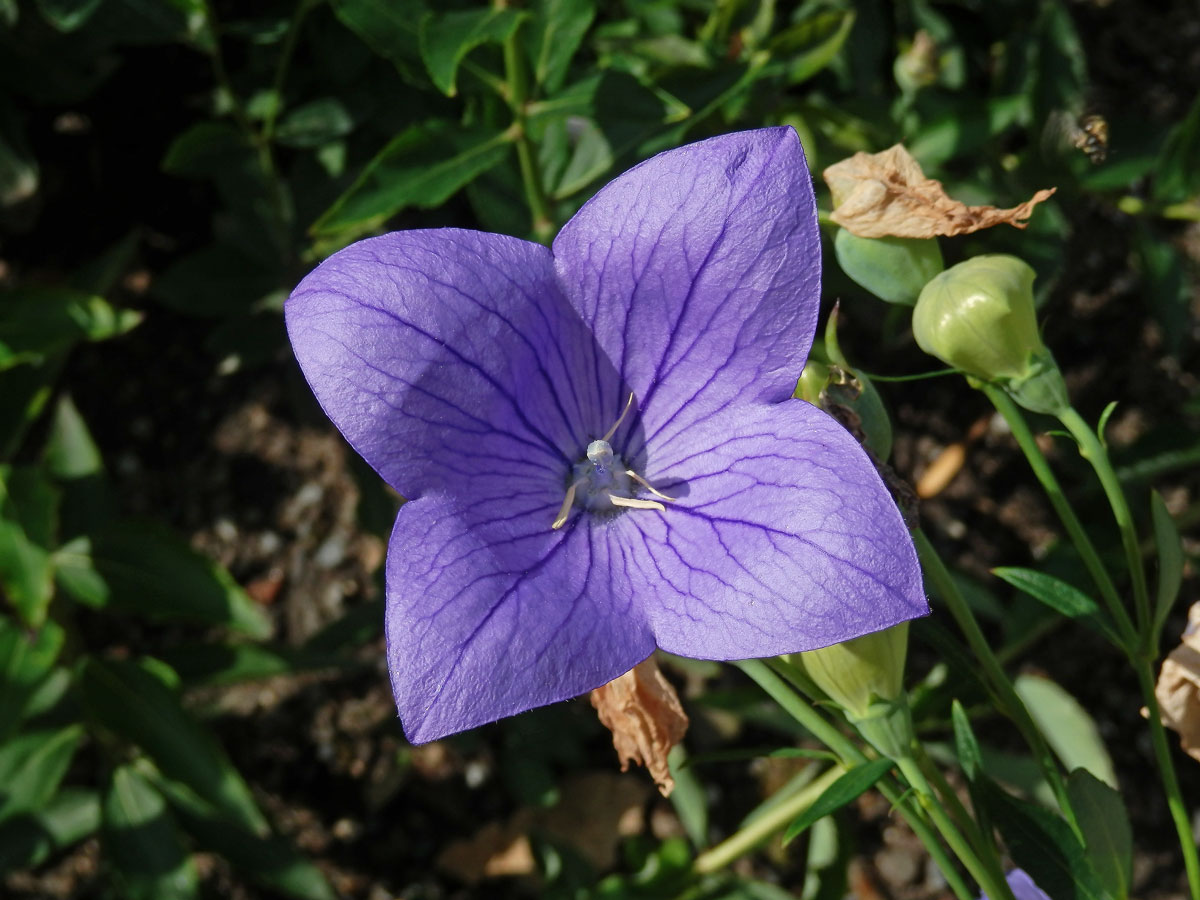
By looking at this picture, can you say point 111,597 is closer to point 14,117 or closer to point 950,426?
point 14,117

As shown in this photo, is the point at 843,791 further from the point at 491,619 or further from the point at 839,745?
the point at 491,619

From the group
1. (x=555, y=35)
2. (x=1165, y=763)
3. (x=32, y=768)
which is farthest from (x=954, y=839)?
(x=32, y=768)

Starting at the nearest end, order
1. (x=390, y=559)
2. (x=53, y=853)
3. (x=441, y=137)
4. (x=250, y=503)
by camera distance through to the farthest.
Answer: (x=390, y=559) → (x=441, y=137) → (x=53, y=853) → (x=250, y=503)

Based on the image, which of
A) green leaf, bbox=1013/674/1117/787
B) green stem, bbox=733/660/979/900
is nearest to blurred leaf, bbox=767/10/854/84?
green leaf, bbox=1013/674/1117/787

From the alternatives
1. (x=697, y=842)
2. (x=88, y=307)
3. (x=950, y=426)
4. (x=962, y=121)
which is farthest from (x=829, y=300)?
(x=88, y=307)

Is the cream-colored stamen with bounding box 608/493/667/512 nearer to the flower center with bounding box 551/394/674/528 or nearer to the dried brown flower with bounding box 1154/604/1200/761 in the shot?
the flower center with bounding box 551/394/674/528

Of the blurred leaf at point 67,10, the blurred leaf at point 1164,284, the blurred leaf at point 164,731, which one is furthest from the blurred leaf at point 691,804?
the blurred leaf at point 67,10

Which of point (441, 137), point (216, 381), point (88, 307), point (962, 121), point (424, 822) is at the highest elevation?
point (441, 137)
